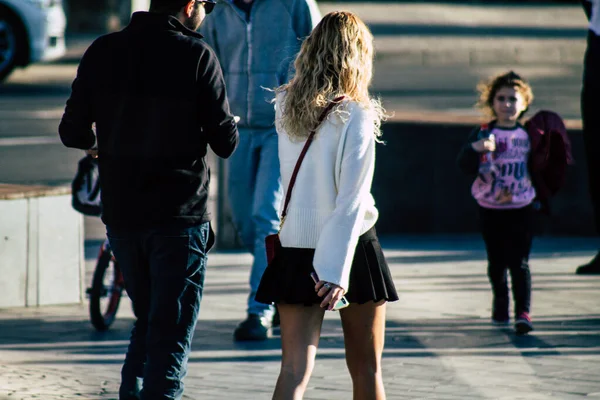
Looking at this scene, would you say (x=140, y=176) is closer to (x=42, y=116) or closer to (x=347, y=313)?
(x=347, y=313)

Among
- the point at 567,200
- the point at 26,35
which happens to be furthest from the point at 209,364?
the point at 26,35

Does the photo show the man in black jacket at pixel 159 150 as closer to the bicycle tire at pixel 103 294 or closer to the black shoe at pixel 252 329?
the black shoe at pixel 252 329

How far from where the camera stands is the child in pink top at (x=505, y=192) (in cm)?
711

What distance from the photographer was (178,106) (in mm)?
4457

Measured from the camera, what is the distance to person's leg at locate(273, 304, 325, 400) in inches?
167

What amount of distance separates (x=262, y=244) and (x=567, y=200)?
4.27 m

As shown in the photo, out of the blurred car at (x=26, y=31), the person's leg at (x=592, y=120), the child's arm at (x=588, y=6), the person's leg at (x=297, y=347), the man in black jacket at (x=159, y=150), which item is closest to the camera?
the person's leg at (x=297, y=347)

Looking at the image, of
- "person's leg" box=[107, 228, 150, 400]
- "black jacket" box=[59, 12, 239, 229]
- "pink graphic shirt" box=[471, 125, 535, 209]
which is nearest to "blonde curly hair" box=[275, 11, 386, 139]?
"black jacket" box=[59, 12, 239, 229]

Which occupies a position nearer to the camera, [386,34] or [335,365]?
[335,365]

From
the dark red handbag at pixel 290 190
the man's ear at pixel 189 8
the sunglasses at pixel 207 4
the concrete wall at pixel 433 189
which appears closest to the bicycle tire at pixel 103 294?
the sunglasses at pixel 207 4

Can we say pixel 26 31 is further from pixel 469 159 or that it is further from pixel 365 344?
pixel 365 344

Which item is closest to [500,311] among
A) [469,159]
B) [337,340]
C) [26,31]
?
[469,159]

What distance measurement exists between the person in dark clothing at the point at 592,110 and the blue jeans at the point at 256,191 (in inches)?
112

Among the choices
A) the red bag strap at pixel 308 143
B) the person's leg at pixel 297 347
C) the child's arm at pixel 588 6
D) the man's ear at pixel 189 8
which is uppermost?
the child's arm at pixel 588 6
